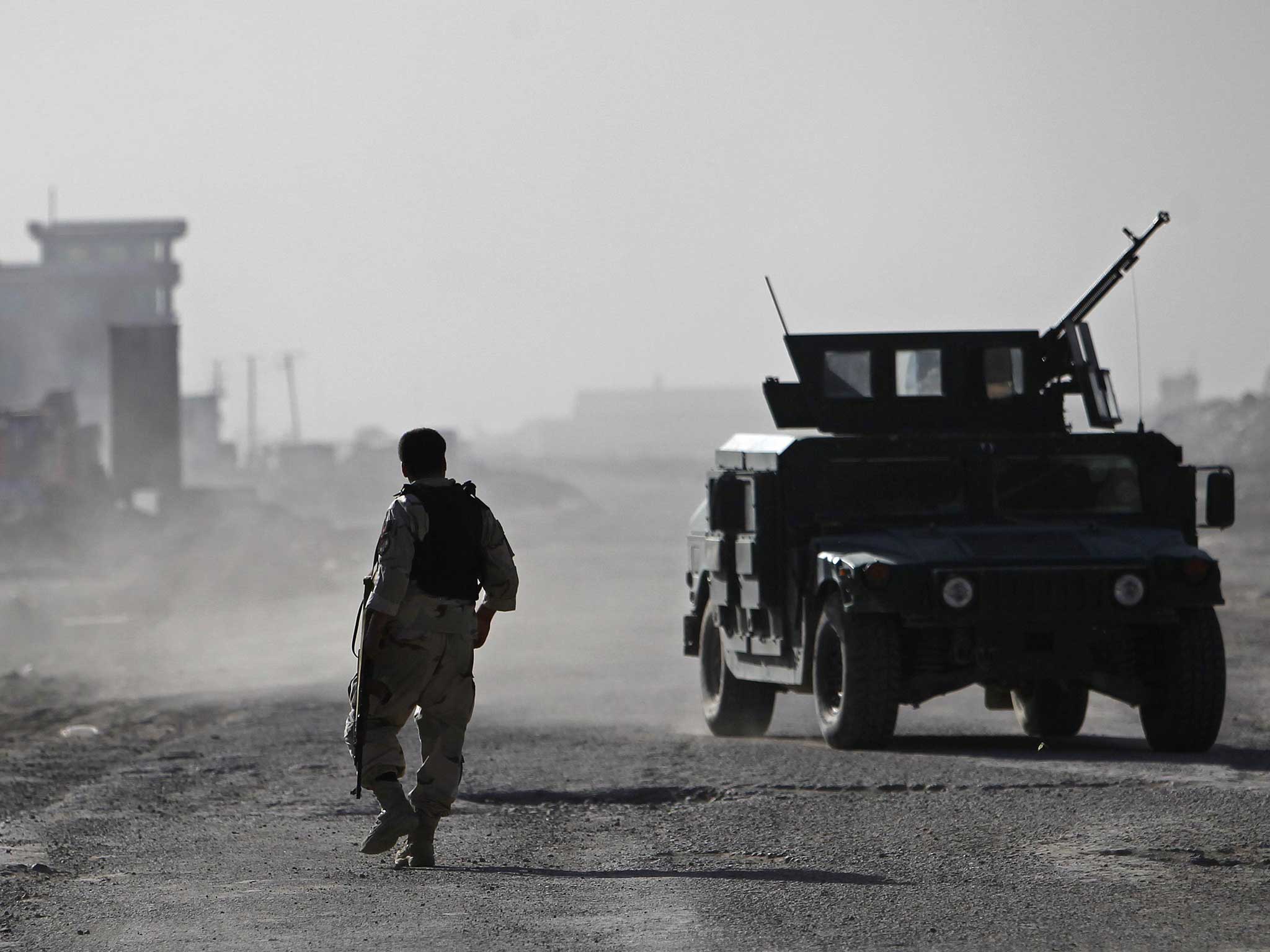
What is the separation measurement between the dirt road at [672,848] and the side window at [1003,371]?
84.8 inches

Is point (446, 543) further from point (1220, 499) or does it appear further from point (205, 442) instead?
point (205, 442)

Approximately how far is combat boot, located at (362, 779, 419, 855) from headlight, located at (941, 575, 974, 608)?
4089 mm

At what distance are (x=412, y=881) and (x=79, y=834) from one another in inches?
93.7

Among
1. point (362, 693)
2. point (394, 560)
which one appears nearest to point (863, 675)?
point (362, 693)

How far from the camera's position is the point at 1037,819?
27.9 ft

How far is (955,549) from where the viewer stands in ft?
36.3

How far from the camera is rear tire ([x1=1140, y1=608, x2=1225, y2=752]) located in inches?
427

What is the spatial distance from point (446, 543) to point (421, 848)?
1.13m

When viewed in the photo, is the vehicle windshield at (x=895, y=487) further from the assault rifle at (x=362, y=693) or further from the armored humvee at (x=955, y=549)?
the assault rifle at (x=362, y=693)

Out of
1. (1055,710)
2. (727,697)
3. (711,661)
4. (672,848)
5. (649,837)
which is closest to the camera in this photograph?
(672,848)

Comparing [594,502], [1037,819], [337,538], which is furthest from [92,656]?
[594,502]

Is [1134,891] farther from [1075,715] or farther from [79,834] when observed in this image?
[1075,715]

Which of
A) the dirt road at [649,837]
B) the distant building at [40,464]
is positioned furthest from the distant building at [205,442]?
the dirt road at [649,837]

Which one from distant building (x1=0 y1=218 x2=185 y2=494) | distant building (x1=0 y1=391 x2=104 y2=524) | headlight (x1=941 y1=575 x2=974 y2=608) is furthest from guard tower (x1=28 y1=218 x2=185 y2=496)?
headlight (x1=941 y1=575 x2=974 y2=608)
